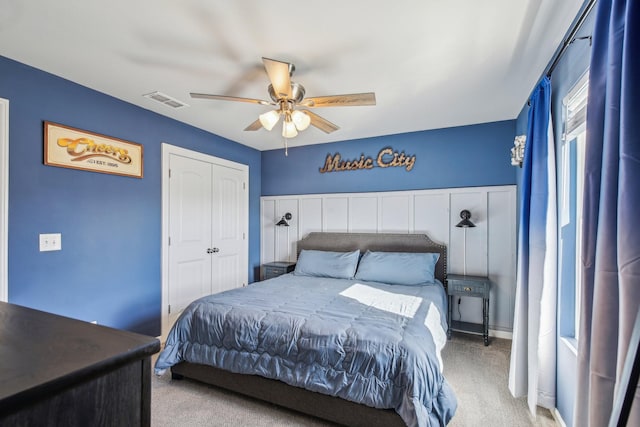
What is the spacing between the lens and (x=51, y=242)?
2.42 metres

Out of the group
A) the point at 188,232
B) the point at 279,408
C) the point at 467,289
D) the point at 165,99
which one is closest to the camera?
the point at 279,408

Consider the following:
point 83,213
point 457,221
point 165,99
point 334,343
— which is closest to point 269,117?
point 165,99

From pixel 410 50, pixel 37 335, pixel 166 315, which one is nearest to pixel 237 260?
pixel 166 315

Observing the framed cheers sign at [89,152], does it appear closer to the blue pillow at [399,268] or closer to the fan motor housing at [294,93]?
the fan motor housing at [294,93]

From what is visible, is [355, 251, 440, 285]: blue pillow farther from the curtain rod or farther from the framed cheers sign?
the framed cheers sign

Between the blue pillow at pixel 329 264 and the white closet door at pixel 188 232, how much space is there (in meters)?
1.19

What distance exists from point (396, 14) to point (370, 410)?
7.52ft

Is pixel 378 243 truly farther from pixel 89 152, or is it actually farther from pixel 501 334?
pixel 89 152

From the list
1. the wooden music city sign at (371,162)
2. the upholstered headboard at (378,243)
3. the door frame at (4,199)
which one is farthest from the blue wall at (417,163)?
the door frame at (4,199)

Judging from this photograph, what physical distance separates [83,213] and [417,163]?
3581 millimetres

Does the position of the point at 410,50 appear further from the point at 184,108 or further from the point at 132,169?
the point at 132,169

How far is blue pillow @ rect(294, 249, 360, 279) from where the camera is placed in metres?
3.63

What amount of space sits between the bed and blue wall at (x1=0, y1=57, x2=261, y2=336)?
0.94m

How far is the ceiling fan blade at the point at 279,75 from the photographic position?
187cm
